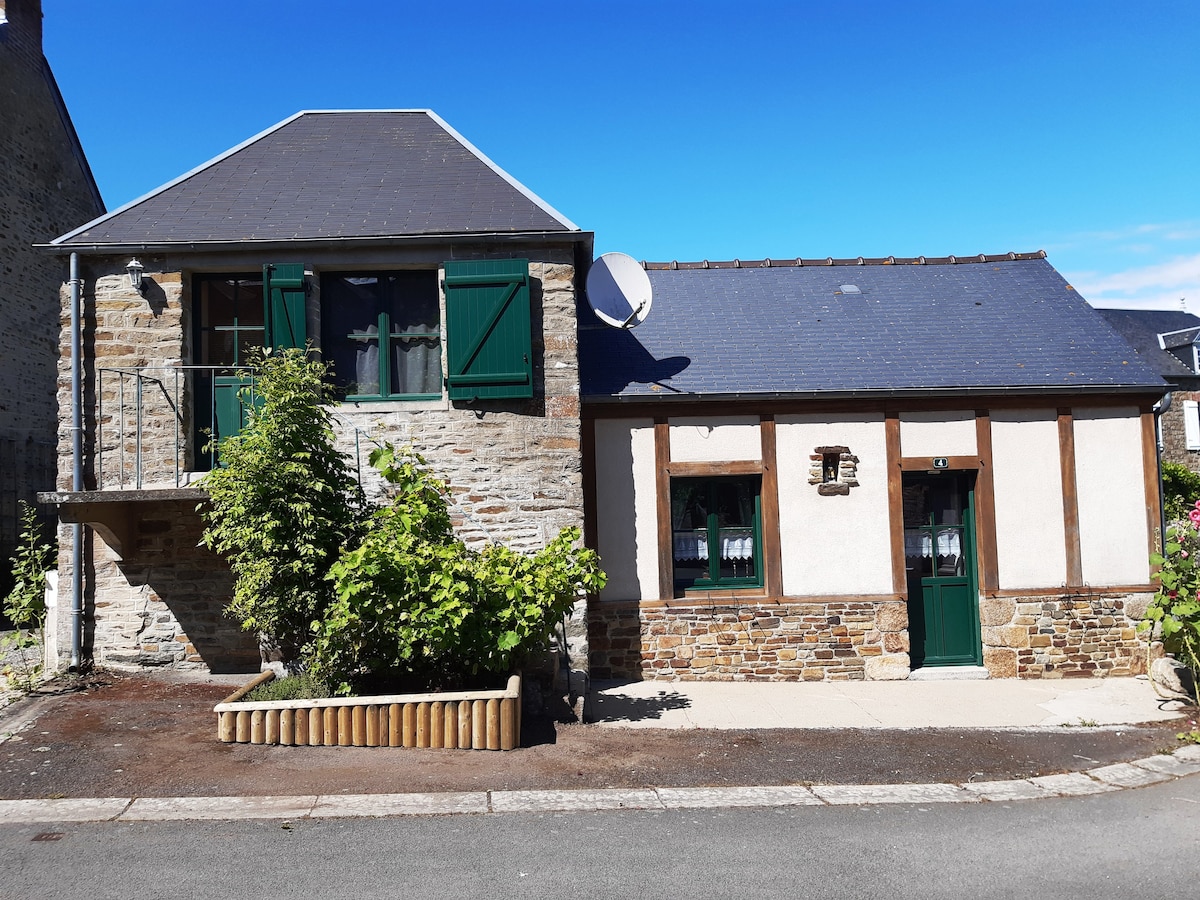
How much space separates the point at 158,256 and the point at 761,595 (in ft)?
22.9

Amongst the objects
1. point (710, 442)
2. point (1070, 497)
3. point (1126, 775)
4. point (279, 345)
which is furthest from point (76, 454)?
point (1070, 497)

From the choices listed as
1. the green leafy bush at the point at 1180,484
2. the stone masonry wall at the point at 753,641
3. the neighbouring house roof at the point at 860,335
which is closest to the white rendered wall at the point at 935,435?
the neighbouring house roof at the point at 860,335

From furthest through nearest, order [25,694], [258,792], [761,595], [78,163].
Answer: [78,163] < [761,595] < [25,694] < [258,792]

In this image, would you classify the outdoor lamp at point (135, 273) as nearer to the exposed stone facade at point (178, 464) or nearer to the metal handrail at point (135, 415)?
the exposed stone facade at point (178, 464)

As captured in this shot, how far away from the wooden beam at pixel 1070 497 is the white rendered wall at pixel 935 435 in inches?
38.5

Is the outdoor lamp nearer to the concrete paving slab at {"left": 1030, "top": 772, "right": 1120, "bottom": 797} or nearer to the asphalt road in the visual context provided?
the asphalt road

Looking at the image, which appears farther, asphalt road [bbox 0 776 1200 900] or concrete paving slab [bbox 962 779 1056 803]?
concrete paving slab [bbox 962 779 1056 803]

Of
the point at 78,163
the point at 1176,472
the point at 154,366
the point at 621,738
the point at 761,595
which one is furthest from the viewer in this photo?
the point at 1176,472

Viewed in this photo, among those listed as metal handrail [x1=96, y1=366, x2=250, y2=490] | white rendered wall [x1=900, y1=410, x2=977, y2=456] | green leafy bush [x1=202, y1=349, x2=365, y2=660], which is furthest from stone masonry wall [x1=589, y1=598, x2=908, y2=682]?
metal handrail [x1=96, y1=366, x2=250, y2=490]

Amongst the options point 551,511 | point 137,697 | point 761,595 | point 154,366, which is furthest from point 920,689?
point 154,366

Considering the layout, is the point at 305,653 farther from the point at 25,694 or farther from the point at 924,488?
the point at 924,488

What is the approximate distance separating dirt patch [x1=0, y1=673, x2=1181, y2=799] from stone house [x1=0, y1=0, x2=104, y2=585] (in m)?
8.14

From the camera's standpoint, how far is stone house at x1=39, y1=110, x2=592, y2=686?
8312 millimetres

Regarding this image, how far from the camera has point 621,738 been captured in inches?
264
